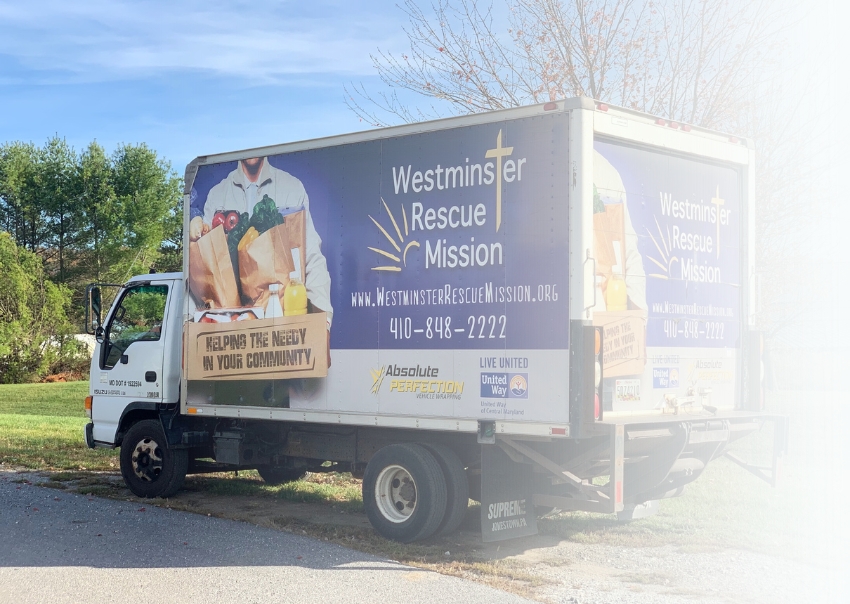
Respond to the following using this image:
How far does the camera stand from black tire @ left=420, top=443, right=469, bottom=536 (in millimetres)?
8242

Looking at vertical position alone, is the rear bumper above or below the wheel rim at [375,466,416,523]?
above

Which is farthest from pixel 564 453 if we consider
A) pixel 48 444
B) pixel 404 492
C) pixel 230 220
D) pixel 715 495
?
pixel 48 444

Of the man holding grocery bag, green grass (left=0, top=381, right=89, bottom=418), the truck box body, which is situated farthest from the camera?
green grass (left=0, top=381, right=89, bottom=418)

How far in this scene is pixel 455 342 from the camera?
8031mm

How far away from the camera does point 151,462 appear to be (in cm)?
1077

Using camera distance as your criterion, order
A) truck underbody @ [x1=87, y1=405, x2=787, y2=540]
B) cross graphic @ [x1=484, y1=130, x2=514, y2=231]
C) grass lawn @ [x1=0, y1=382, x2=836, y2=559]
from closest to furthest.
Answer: truck underbody @ [x1=87, y1=405, x2=787, y2=540], cross graphic @ [x1=484, y1=130, x2=514, y2=231], grass lawn @ [x1=0, y1=382, x2=836, y2=559]

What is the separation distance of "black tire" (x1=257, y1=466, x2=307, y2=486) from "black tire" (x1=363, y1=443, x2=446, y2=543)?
2651 mm

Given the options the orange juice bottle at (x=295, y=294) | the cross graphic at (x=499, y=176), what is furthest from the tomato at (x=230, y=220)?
the cross graphic at (x=499, y=176)

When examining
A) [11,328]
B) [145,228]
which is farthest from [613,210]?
[145,228]

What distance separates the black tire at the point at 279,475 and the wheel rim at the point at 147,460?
1.14 metres

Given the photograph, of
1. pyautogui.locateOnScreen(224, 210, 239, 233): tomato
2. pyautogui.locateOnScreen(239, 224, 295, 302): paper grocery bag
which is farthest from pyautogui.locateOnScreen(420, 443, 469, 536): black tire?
pyautogui.locateOnScreen(224, 210, 239, 233): tomato

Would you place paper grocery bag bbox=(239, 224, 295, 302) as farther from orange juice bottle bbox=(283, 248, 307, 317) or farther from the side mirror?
the side mirror

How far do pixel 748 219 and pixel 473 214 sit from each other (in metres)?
2.97

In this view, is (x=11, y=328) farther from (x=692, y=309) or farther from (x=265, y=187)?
(x=692, y=309)
